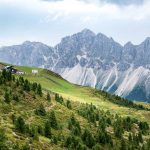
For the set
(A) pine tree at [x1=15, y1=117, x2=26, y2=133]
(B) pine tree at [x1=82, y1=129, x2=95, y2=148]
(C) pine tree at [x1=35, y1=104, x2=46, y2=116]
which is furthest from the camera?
(C) pine tree at [x1=35, y1=104, x2=46, y2=116]

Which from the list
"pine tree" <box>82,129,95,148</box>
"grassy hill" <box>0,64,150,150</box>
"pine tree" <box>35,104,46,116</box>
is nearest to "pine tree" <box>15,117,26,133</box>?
"grassy hill" <box>0,64,150,150</box>

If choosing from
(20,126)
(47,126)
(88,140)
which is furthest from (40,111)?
(20,126)

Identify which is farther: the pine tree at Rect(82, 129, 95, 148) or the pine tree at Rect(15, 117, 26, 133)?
the pine tree at Rect(82, 129, 95, 148)

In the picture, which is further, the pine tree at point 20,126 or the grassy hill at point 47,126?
the pine tree at point 20,126

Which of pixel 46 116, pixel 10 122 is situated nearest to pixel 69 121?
pixel 46 116

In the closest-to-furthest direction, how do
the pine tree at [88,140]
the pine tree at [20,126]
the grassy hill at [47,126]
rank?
1. the grassy hill at [47,126]
2. the pine tree at [20,126]
3. the pine tree at [88,140]

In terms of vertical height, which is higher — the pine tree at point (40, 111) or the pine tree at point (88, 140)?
the pine tree at point (40, 111)

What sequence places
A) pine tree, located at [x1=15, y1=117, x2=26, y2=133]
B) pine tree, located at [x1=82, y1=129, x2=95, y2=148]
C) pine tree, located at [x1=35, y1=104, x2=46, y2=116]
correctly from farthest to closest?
pine tree, located at [x1=35, y1=104, x2=46, y2=116] < pine tree, located at [x1=82, y1=129, x2=95, y2=148] < pine tree, located at [x1=15, y1=117, x2=26, y2=133]

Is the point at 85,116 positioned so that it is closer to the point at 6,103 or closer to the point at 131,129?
the point at 131,129

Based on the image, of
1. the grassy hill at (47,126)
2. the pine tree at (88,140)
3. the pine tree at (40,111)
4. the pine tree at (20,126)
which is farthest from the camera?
the pine tree at (40,111)

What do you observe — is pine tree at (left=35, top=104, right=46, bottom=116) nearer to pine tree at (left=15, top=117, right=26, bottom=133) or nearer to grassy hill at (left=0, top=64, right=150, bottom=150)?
grassy hill at (left=0, top=64, right=150, bottom=150)

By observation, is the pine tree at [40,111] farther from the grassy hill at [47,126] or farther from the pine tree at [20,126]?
the pine tree at [20,126]

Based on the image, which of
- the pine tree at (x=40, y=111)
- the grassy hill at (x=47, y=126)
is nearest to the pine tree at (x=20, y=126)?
the grassy hill at (x=47, y=126)

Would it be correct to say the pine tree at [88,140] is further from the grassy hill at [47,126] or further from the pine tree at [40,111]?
the pine tree at [40,111]
